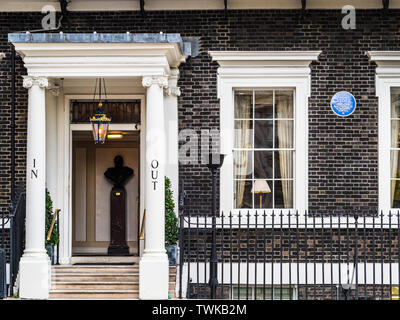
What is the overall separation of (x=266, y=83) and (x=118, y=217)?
4.12 metres

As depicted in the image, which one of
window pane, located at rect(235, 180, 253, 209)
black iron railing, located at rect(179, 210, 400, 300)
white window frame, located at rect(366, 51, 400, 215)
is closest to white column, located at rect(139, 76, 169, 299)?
black iron railing, located at rect(179, 210, 400, 300)

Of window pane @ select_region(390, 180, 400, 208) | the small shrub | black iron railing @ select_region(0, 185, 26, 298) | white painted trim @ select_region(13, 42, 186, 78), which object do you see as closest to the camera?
white painted trim @ select_region(13, 42, 186, 78)

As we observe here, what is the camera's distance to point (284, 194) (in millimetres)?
13047

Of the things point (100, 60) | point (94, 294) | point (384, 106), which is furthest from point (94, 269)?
point (384, 106)

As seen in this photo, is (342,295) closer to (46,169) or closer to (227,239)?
(227,239)

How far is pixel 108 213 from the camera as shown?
14.9m

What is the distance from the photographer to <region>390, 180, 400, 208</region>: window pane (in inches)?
512

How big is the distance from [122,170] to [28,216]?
3306 mm

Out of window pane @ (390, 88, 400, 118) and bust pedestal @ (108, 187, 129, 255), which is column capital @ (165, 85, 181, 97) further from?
window pane @ (390, 88, 400, 118)

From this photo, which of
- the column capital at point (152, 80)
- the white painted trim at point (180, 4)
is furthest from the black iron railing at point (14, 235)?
the white painted trim at point (180, 4)

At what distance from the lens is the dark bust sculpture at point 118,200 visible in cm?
1462

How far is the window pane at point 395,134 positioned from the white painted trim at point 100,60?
4.20 metres

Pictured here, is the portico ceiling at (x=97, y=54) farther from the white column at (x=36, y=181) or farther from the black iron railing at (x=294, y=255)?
the black iron railing at (x=294, y=255)

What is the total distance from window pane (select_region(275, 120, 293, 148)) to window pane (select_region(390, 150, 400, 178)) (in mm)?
1785
